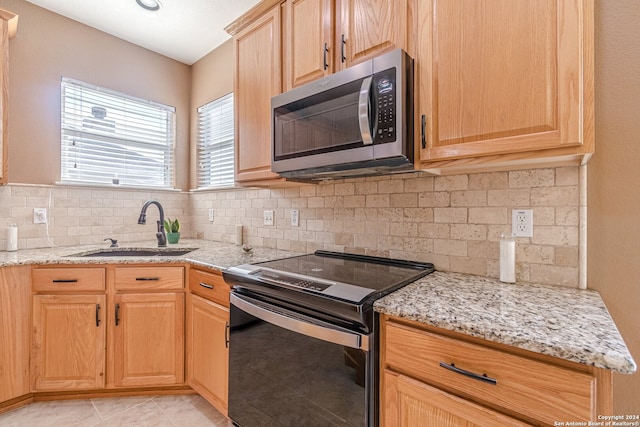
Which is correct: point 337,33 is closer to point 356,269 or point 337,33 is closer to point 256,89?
point 256,89

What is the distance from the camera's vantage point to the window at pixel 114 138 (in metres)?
2.38

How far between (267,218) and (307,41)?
126cm

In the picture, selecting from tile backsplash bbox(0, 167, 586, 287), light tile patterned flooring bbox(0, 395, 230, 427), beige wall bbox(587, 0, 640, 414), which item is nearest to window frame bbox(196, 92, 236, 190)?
tile backsplash bbox(0, 167, 586, 287)

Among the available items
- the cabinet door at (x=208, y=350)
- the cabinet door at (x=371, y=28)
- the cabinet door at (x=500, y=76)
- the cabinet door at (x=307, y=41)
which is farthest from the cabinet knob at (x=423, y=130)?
the cabinet door at (x=208, y=350)

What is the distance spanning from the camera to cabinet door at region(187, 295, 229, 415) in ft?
5.32

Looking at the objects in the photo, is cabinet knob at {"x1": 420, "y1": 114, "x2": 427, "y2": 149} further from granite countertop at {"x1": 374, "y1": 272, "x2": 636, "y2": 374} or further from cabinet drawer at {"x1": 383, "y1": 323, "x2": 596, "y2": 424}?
cabinet drawer at {"x1": 383, "y1": 323, "x2": 596, "y2": 424}

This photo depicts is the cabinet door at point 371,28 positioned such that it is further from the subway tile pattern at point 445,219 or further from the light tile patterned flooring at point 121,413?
the light tile patterned flooring at point 121,413

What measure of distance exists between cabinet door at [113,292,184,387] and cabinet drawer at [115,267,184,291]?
0.05 metres

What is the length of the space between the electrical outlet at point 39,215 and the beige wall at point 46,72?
215mm

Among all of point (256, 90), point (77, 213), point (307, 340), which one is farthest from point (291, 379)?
point (77, 213)

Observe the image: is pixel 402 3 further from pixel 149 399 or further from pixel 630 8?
pixel 149 399

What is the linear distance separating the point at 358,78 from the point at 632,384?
1.55 m

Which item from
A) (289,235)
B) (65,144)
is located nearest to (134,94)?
(65,144)

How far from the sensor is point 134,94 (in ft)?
8.84
